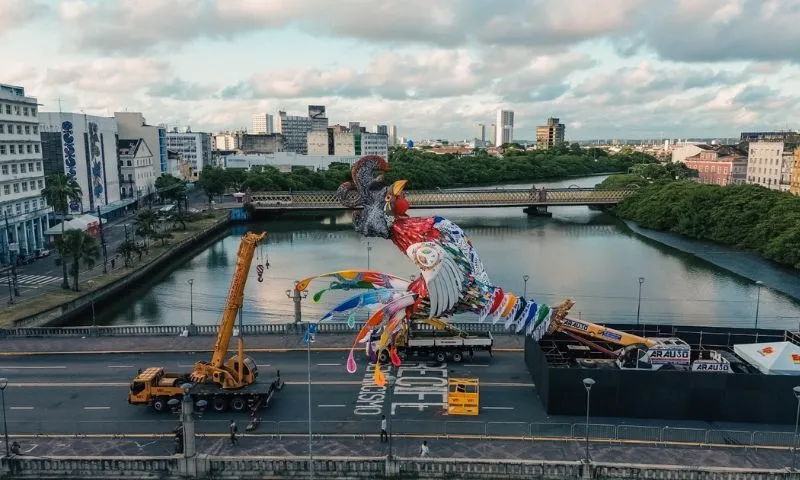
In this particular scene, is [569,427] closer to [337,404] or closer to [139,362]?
[337,404]

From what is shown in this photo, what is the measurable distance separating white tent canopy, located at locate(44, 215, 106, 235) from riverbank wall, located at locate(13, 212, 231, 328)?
11857mm

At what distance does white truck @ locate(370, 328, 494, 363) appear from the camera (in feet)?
131

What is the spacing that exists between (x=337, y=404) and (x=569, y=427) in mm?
12269

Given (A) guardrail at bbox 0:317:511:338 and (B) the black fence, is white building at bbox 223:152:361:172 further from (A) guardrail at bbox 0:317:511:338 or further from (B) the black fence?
(B) the black fence

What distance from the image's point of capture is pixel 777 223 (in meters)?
80.4

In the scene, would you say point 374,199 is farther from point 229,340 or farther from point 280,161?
point 280,161

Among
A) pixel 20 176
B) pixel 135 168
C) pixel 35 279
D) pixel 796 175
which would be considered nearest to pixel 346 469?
pixel 35 279

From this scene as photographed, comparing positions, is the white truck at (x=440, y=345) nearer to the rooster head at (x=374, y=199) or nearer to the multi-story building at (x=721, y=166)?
the rooster head at (x=374, y=199)

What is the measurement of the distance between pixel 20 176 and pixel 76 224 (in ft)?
38.7

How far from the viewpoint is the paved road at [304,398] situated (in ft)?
105

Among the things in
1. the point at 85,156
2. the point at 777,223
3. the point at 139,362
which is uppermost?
the point at 85,156

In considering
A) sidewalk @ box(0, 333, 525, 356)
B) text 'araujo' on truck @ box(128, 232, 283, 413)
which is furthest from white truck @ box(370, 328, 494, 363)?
text 'araujo' on truck @ box(128, 232, 283, 413)

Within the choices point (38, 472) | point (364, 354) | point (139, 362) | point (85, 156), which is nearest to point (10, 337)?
point (139, 362)

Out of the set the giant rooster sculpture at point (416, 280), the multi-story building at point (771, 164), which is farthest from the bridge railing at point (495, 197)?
the giant rooster sculpture at point (416, 280)
